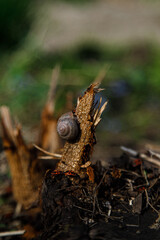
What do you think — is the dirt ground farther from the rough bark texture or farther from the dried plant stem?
the dried plant stem

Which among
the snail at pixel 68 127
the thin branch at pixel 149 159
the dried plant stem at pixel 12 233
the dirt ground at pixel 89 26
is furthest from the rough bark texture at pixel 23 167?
the dirt ground at pixel 89 26

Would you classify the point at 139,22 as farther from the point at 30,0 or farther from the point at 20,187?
the point at 20,187

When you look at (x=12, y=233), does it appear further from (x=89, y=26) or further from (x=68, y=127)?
(x=89, y=26)

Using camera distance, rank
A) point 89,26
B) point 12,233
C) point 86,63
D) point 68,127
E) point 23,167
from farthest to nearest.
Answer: point 89,26, point 86,63, point 23,167, point 12,233, point 68,127

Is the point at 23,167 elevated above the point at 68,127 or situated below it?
below

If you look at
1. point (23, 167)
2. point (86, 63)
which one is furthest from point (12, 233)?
point (86, 63)

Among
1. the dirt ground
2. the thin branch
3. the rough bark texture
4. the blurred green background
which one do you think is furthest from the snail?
the dirt ground
